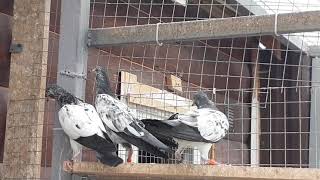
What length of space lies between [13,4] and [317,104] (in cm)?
241

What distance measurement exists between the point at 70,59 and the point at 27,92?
0.62 feet

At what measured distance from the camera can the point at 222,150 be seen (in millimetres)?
3850

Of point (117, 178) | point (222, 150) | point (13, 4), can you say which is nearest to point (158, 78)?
point (222, 150)

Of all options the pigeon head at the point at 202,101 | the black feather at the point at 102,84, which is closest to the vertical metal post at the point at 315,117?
the pigeon head at the point at 202,101

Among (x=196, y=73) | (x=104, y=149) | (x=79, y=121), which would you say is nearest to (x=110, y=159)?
(x=104, y=149)

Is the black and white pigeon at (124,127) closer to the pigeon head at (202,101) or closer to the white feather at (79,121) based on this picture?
the white feather at (79,121)

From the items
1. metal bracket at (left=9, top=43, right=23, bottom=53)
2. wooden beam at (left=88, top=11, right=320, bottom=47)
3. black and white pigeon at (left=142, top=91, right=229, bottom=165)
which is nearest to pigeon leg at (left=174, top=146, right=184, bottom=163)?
black and white pigeon at (left=142, top=91, right=229, bottom=165)

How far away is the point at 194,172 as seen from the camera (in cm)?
163

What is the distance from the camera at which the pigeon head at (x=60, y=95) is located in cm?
173

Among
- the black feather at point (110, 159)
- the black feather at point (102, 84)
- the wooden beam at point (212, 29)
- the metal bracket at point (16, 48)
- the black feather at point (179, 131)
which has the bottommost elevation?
the black feather at point (110, 159)

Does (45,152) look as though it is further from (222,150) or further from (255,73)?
(255,73)

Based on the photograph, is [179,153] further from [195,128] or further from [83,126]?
[83,126]

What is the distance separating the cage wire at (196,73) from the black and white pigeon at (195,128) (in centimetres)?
9

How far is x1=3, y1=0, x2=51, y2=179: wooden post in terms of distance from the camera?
190 centimetres
